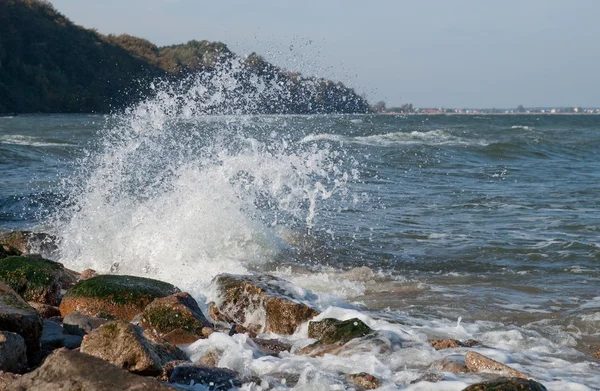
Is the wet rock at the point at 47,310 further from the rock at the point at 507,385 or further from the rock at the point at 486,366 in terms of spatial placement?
the rock at the point at 507,385

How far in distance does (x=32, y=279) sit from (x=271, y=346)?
2125 mm

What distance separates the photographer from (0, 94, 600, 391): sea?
537 cm

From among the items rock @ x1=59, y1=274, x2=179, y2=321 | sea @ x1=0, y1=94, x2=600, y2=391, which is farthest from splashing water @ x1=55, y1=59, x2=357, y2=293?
rock @ x1=59, y1=274, x2=179, y2=321

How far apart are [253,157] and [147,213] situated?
1649mm

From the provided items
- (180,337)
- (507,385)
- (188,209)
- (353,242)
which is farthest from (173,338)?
(353,242)

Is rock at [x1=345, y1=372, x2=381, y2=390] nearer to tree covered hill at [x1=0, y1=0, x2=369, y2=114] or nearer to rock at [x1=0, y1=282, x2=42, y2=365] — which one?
rock at [x1=0, y1=282, x2=42, y2=365]

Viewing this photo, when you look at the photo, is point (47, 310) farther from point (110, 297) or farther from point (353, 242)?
point (353, 242)

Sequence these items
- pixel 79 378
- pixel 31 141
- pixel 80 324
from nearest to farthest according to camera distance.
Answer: pixel 79 378
pixel 80 324
pixel 31 141

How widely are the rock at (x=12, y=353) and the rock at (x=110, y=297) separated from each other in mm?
1713

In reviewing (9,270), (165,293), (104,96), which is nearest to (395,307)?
(165,293)

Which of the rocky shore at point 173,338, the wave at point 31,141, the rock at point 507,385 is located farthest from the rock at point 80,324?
the wave at point 31,141

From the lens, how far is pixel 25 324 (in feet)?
14.3

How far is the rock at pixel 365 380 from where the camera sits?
176 inches

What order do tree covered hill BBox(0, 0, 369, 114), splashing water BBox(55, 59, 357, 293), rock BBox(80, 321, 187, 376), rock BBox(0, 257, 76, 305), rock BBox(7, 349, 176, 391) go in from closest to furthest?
1. rock BBox(7, 349, 176, 391)
2. rock BBox(80, 321, 187, 376)
3. rock BBox(0, 257, 76, 305)
4. splashing water BBox(55, 59, 357, 293)
5. tree covered hill BBox(0, 0, 369, 114)
